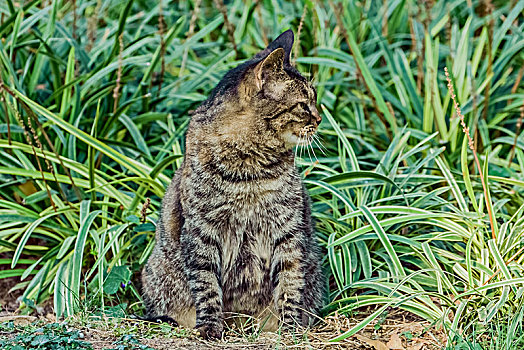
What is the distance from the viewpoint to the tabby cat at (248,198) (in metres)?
3.10

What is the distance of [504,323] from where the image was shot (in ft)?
10.2

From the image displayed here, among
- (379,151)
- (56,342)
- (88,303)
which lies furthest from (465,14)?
(56,342)

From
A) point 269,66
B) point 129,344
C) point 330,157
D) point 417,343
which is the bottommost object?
point 417,343

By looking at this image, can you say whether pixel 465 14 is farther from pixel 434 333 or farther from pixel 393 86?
pixel 434 333

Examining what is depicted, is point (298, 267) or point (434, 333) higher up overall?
point (298, 267)

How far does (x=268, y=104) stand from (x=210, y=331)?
1.06m

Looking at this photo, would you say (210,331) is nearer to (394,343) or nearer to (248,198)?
(248,198)

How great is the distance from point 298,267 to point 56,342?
1121mm

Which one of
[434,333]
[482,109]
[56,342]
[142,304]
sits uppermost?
[482,109]

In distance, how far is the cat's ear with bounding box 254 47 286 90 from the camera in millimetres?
2959

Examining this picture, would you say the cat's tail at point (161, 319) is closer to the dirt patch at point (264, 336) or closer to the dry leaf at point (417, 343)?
the dirt patch at point (264, 336)

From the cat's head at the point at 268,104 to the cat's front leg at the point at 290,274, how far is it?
0.45 m

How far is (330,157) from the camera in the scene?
14.6ft

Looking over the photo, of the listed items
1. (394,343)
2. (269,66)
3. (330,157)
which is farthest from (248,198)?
(330,157)
